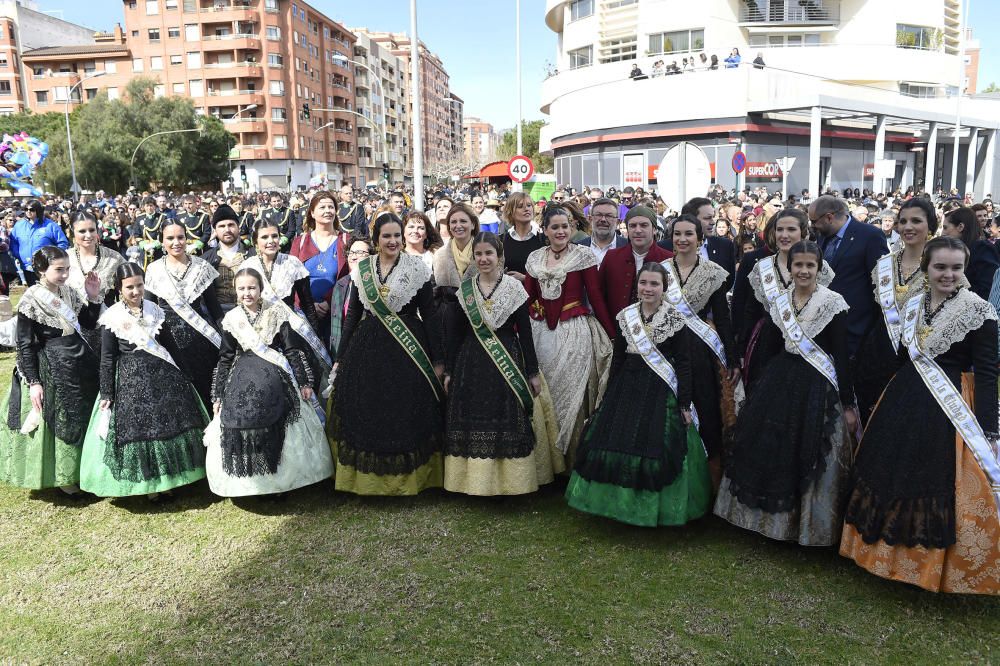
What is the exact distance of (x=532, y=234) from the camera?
542 centimetres

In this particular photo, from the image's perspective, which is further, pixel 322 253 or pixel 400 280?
pixel 322 253

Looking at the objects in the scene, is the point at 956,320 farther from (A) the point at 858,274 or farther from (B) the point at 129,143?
(B) the point at 129,143

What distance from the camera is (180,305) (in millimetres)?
4793

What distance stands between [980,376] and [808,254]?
0.96 meters

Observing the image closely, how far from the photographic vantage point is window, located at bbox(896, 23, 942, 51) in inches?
1395

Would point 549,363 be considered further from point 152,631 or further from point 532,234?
point 152,631

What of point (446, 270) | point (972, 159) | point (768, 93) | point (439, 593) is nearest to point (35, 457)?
point (439, 593)

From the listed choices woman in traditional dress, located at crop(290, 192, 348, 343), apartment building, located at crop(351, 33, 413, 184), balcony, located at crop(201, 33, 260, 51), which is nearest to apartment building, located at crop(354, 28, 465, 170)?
apartment building, located at crop(351, 33, 413, 184)

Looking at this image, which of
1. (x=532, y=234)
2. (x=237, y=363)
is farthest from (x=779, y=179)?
(x=237, y=363)

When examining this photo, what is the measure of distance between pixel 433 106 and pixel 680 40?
8720cm

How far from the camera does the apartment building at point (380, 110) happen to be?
76938mm
